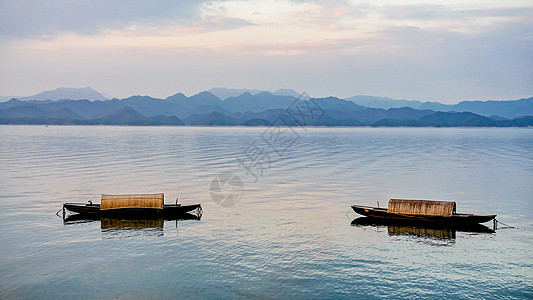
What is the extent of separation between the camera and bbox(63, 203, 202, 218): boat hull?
173 feet

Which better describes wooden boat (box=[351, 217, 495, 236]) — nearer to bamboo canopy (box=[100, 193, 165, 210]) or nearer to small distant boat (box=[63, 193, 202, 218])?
small distant boat (box=[63, 193, 202, 218])

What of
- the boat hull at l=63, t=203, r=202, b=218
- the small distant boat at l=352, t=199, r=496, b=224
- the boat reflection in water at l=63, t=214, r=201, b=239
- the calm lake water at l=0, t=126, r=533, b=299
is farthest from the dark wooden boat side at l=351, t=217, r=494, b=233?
the boat hull at l=63, t=203, r=202, b=218

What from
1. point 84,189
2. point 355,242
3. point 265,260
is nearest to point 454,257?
point 355,242

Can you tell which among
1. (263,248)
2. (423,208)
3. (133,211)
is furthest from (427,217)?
(133,211)

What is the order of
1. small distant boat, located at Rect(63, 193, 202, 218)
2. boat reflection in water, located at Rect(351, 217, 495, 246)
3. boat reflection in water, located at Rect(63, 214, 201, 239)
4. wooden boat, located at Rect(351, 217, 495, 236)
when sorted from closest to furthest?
boat reflection in water, located at Rect(351, 217, 495, 246) < boat reflection in water, located at Rect(63, 214, 201, 239) < wooden boat, located at Rect(351, 217, 495, 236) < small distant boat, located at Rect(63, 193, 202, 218)

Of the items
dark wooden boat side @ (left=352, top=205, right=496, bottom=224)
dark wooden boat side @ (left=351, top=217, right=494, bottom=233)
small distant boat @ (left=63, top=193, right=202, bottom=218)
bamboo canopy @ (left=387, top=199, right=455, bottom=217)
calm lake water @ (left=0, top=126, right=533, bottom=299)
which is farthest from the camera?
small distant boat @ (left=63, top=193, right=202, bottom=218)

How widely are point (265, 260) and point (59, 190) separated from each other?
47.4 m

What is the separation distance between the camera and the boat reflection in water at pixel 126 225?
4634cm

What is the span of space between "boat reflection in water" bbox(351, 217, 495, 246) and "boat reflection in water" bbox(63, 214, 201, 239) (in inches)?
818

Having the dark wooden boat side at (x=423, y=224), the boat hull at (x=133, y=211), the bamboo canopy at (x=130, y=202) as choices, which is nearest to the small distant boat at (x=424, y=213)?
the dark wooden boat side at (x=423, y=224)

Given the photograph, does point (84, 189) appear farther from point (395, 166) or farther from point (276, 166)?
point (395, 166)

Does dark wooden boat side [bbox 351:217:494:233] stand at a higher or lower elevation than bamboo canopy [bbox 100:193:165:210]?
lower

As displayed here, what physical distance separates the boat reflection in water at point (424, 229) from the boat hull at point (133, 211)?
2099cm

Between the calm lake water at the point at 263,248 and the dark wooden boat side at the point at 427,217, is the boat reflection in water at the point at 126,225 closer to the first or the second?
the calm lake water at the point at 263,248
